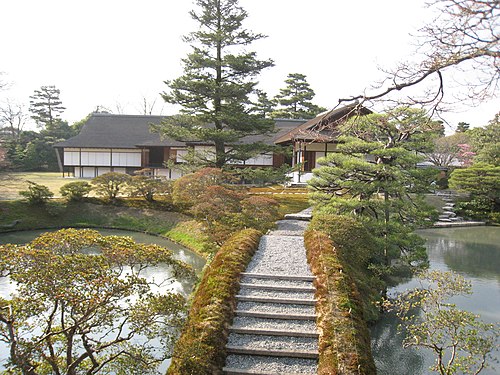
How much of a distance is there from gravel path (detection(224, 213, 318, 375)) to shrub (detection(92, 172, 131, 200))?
1095cm

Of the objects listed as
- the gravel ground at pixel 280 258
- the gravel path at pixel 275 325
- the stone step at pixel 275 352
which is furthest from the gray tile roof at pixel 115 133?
the stone step at pixel 275 352

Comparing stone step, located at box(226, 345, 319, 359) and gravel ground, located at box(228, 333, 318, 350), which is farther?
gravel ground, located at box(228, 333, 318, 350)

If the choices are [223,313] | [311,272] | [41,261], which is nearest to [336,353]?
[223,313]

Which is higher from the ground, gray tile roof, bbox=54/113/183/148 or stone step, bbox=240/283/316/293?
gray tile roof, bbox=54/113/183/148

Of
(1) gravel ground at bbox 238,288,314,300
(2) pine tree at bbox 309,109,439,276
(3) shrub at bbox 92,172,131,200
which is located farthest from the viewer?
(3) shrub at bbox 92,172,131,200

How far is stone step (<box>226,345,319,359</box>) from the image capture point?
477 cm

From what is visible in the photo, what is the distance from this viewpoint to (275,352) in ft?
15.8

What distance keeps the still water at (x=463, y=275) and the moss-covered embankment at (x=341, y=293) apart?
587mm

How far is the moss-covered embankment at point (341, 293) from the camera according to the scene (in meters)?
4.50

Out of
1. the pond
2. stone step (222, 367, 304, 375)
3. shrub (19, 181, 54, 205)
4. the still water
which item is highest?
shrub (19, 181, 54, 205)

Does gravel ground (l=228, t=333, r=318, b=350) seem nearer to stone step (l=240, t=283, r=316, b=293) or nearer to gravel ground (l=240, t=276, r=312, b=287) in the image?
stone step (l=240, t=283, r=316, b=293)

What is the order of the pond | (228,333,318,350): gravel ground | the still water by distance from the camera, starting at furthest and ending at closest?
1. the pond
2. the still water
3. (228,333,318,350): gravel ground

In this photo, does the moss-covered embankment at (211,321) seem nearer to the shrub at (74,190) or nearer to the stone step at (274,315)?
the stone step at (274,315)

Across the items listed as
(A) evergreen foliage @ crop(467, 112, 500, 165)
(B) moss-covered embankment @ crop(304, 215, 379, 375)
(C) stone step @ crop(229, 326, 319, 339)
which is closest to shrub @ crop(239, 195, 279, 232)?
(B) moss-covered embankment @ crop(304, 215, 379, 375)
